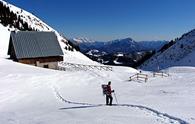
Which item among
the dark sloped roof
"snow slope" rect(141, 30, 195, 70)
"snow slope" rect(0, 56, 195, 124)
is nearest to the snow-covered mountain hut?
the dark sloped roof

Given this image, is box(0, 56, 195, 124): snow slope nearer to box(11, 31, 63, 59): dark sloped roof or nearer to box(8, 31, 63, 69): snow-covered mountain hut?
box(8, 31, 63, 69): snow-covered mountain hut

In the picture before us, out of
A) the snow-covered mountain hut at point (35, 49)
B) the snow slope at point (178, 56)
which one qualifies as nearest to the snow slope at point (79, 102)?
the snow-covered mountain hut at point (35, 49)

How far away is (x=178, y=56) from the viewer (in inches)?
5034

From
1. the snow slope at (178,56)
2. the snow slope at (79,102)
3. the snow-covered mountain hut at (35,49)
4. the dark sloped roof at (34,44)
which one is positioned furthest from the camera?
the snow slope at (178,56)

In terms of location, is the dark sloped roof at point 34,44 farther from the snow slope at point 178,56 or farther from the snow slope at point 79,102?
the snow slope at point 178,56

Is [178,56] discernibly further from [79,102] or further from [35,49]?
[79,102]

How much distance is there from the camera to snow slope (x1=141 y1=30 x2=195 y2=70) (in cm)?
11794

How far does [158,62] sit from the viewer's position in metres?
131

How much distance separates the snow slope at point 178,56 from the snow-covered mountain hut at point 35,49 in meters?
59.9

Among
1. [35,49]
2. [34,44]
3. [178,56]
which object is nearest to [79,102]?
[35,49]

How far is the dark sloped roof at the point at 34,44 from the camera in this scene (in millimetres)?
60812

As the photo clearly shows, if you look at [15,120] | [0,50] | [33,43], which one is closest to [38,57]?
[33,43]

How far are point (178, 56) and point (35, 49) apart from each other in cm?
7894

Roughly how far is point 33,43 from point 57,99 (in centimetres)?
3274
